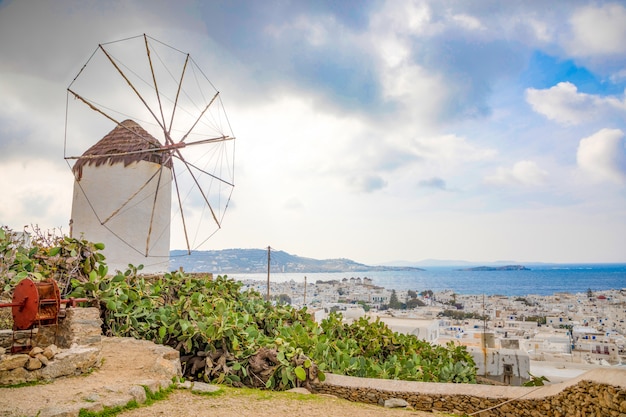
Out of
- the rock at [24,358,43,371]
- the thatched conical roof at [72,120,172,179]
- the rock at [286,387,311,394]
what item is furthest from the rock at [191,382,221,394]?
the thatched conical roof at [72,120,172,179]

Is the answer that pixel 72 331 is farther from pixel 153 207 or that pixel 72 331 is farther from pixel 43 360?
pixel 153 207

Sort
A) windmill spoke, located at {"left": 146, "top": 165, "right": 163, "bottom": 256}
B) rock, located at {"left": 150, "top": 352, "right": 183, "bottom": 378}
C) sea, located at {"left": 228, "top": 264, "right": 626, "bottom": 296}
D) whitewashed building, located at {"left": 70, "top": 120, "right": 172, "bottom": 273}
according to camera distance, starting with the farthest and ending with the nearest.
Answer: sea, located at {"left": 228, "top": 264, "right": 626, "bottom": 296}
windmill spoke, located at {"left": 146, "top": 165, "right": 163, "bottom": 256}
whitewashed building, located at {"left": 70, "top": 120, "right": 172, "bottom": 273}
rock, located at {"left": 150, "top": 352, "right": 183, "bottom": 378}

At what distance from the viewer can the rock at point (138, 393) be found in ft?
11.9

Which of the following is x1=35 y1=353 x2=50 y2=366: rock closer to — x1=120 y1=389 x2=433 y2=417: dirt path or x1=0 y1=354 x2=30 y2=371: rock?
x1=0 y1=354 x2=30 y2=371: rock

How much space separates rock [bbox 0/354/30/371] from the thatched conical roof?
8253mm

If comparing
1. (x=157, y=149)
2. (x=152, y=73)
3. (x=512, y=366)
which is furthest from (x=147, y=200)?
(x=512, y=366)

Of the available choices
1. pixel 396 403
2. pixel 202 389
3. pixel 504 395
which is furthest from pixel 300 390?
pixel 504 395

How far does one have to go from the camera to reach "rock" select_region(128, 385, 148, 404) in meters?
3.64

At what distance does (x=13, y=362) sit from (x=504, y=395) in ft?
17.0

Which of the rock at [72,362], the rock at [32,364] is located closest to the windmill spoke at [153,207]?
the rock at [72,362]

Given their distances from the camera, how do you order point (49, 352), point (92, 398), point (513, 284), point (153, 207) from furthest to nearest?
1. point (513, 284)
2. point (153, 207)
3. point (49, 352)
4. point (92, 398)

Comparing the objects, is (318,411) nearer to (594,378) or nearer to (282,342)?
(282,342)

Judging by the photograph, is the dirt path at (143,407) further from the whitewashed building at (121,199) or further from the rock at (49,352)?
the whitewashed building at (121,199)

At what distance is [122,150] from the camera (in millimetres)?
11602
